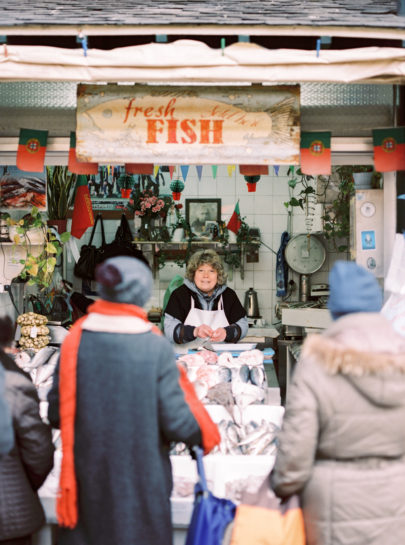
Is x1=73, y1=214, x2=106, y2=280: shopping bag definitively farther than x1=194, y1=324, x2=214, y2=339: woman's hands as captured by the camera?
Yes

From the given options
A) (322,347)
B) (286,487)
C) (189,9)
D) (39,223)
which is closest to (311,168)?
(189,9)

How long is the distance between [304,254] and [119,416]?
6823 millimetres

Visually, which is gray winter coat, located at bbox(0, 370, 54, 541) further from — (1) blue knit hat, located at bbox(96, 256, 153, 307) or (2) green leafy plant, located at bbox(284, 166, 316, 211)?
(2) green leafy plant, located at bbox(284, 166, 316, 211)

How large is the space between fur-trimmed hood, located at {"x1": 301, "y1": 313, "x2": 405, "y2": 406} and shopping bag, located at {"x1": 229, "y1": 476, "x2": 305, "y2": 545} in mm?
630

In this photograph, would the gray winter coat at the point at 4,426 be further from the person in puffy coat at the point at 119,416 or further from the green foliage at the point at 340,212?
the green foliage at the point at 340,212

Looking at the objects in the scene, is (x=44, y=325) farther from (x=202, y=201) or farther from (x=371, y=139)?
(x=202, y=201)

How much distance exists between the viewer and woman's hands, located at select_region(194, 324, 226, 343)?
5.34 m

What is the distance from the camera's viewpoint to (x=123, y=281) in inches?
97.9

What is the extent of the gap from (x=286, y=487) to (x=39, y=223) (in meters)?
3.93

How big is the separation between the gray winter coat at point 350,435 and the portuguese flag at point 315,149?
5.81 feet

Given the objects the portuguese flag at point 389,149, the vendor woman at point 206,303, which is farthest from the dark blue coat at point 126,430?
the vendor woman at point 206,303

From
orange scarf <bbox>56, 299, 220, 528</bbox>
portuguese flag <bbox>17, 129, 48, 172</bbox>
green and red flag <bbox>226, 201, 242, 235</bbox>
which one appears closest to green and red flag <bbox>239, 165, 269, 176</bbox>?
portuguese flag <bbox>17, 129, 48, 172</bbox>

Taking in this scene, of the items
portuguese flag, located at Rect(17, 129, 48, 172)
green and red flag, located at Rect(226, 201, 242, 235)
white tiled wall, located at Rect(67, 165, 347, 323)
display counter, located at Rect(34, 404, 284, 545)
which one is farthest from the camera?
white tiled wall, located at Rect(67, 165, 347, 323)

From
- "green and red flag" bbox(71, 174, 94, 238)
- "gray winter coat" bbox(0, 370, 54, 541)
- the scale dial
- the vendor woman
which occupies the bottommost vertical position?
"gray winter coat" bbox(0, 370, 54, 541)
